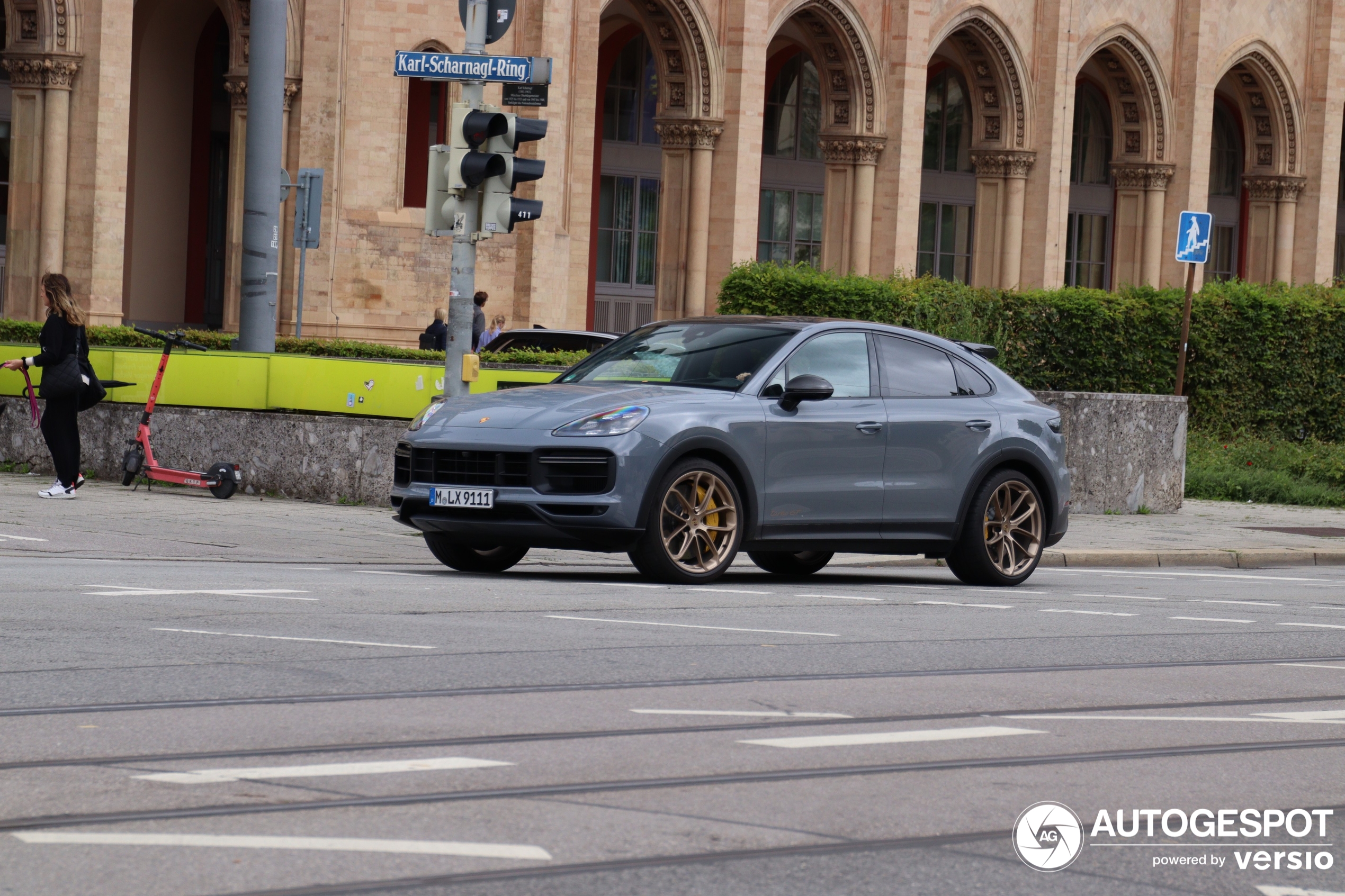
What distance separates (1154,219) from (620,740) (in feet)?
139

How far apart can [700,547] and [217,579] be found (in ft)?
8.62

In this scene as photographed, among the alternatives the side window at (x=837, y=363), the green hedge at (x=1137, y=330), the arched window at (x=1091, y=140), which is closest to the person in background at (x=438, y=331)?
the green hedge at (x=1137, y=330)

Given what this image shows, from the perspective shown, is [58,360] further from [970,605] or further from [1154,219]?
[1154,219]

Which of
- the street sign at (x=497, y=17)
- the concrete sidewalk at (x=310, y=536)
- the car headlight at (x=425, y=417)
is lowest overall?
the concrete sidewalk at (x=310, y=536)

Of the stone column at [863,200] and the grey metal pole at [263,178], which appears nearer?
the grey metal pole at [263,178]

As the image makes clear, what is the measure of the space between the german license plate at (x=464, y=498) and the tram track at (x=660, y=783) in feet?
17.0

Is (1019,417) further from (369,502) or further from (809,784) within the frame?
(809,784)

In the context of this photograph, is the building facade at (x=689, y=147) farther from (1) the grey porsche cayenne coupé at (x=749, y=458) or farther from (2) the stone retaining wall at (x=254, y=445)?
(1) the grey porsche cayenne coupé at (x=749, y=458)

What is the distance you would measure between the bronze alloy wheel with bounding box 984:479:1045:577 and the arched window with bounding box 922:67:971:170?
36273mm

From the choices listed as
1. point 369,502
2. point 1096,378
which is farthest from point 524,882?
point 1096,378

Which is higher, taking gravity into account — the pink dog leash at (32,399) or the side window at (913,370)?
the side window at (913,370)

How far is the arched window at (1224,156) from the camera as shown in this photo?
55.2 metres

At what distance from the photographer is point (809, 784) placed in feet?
18.1

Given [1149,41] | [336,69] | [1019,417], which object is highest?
[1149,41]
